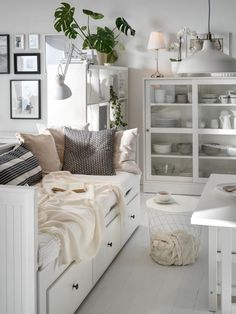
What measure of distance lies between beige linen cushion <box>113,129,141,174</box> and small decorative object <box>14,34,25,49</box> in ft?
8.21

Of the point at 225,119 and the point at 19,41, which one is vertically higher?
the point at 19,41

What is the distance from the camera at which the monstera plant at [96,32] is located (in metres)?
5.39

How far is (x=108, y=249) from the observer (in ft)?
11.3

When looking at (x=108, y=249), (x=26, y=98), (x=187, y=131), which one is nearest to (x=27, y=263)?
(x=108, y=249)

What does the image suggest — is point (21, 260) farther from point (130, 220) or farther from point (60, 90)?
point (60, 90)

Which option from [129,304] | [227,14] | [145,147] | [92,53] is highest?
[227,14]

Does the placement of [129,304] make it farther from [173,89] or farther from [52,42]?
[52,42]

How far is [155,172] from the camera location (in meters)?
5.83

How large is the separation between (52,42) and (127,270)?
353 cm

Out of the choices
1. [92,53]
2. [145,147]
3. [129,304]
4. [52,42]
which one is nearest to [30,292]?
[129,304]

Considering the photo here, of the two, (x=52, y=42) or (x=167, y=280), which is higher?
(x=52, y=42)

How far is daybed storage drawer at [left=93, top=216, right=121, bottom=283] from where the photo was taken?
320 centimetres

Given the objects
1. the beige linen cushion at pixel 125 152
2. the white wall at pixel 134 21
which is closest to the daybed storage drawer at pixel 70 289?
the beige linen cushion at pixel 125 152

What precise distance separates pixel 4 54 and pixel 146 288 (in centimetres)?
406
